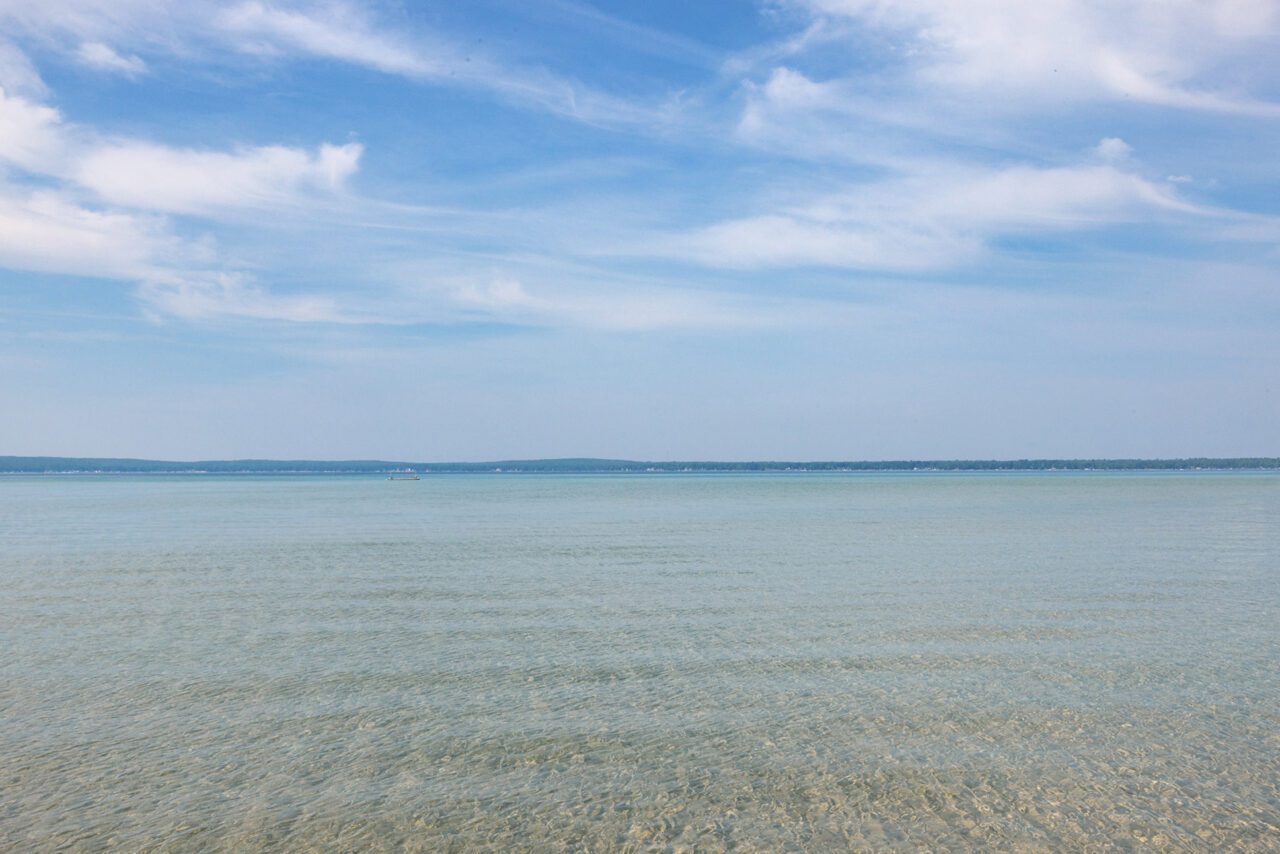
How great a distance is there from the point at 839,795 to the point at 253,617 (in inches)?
516

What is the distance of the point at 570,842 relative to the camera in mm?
7656

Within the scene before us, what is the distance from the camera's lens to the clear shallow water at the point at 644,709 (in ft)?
26.2

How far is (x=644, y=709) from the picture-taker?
36.9 feet

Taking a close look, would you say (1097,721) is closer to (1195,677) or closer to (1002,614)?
(1195,677)

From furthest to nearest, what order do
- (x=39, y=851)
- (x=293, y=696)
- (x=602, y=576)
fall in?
(x=602, y=576), (x=293, y=696), (x=39, y=851)

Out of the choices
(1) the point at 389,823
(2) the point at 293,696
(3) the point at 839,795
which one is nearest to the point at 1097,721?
(3) the point at 839,795

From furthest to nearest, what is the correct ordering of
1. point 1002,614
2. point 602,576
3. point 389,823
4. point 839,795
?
point 602,576, point 1002,614, point 839,795, point 389,823

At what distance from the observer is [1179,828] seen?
309 inches

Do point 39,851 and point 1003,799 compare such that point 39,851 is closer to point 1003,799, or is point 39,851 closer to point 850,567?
point 1003,799

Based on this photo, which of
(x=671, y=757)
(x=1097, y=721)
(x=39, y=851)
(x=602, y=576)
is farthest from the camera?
(x=602, y=576)

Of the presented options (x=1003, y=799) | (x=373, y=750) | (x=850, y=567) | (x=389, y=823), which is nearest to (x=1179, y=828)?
(x=1003, y=799)

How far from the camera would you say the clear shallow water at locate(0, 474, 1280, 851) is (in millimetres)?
7996

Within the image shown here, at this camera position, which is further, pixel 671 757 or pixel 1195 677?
pixel 1195 677

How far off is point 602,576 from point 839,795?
15462mm
